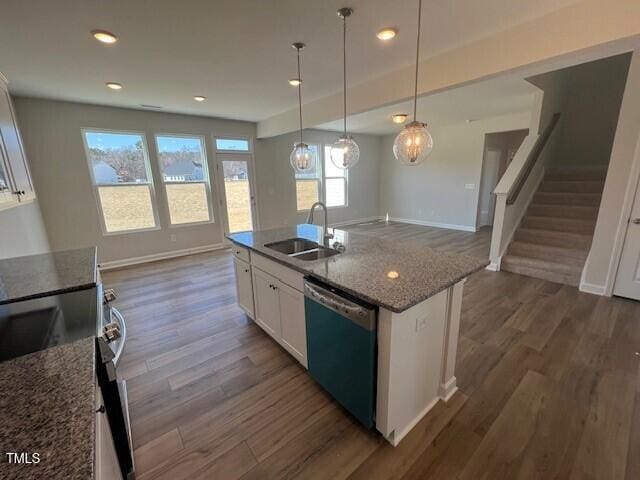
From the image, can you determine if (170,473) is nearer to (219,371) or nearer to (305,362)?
(219,371)

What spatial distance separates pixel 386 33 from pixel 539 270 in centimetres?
359

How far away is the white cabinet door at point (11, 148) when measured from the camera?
1.85 metres

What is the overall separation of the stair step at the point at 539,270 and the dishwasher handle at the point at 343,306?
3.60 meters

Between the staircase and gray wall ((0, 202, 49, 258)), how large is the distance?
19.0ft

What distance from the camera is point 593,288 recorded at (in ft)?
10.5

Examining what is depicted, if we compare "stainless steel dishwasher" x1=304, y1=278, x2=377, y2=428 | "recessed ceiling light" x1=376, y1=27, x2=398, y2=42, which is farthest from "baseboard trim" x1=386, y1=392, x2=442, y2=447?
"recessed ceiling light" x1=376, y1=27, x2=398, y2=42

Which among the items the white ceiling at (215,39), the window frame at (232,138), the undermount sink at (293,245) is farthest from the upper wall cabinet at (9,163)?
the window frame at (232,138)

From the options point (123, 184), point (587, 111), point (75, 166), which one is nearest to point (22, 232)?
point (75, 166)

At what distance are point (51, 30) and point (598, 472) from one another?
449cm

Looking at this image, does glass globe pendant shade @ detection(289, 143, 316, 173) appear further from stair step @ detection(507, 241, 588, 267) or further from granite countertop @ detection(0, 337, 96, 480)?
stair step @ detection(507, 241, 588, 267)

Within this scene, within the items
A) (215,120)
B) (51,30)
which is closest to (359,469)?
(51,30)

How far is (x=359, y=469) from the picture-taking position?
1.39m

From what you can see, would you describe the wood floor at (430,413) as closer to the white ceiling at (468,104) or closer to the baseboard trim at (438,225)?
the white ceiling at (468,104)

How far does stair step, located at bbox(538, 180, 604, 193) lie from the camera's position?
420 cm
